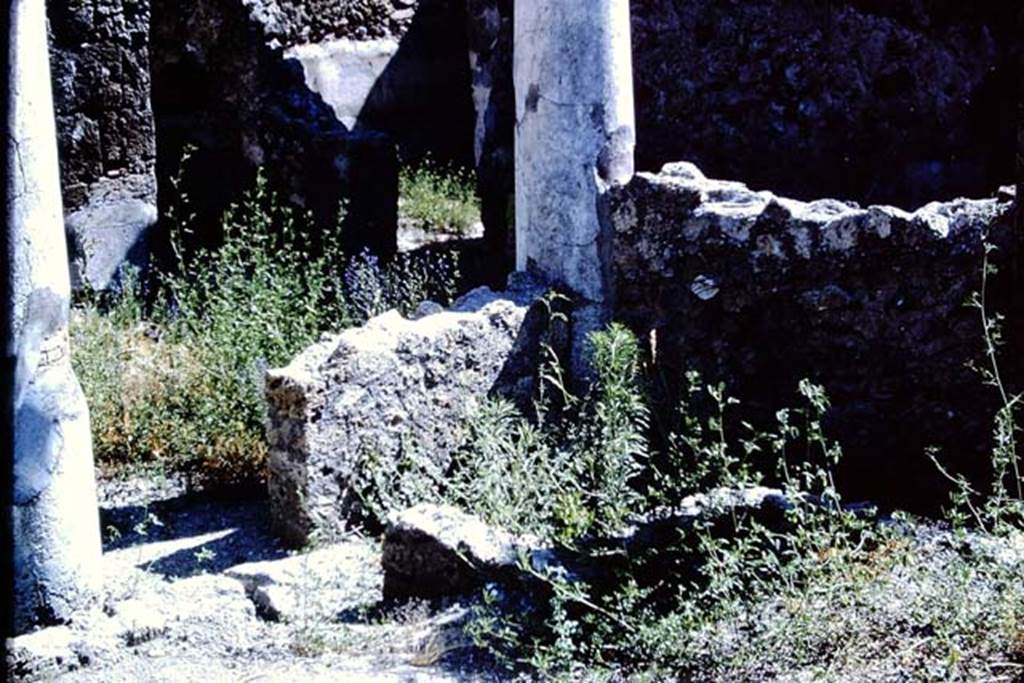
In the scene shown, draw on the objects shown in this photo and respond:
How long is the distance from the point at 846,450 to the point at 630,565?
1.33 m

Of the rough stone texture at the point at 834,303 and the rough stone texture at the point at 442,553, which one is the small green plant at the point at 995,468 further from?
the rough stone texture at the point at 442,553

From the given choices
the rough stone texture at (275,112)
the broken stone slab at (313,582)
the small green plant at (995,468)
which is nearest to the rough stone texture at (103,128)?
the rough stone texture at (275,112)

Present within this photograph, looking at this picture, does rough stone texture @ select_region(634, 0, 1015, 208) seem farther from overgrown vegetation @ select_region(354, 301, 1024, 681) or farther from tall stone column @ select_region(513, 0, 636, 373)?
overgrown vegetation @ select_region(354, 301, 1024, 681)

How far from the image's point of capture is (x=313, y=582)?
621 cm

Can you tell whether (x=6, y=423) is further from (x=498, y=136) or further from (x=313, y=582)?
(x=498, y=136)

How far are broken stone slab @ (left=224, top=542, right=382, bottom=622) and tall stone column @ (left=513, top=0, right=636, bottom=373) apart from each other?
4.16 feet

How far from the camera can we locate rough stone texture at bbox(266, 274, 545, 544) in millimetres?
6535

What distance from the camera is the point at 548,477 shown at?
6348mm

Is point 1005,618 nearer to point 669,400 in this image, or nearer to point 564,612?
point 564,612

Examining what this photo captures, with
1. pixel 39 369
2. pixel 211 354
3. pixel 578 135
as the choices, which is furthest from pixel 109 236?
pixel 39 369

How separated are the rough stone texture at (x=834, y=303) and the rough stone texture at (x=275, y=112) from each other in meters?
3.75

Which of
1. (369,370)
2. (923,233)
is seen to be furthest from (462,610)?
(923,233)

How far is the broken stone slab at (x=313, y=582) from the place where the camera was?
6078 millimetres

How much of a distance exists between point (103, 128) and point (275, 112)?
130 cm
